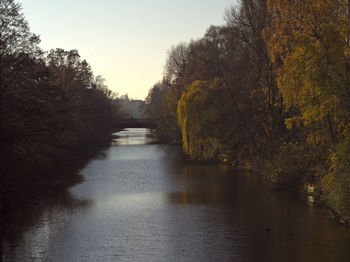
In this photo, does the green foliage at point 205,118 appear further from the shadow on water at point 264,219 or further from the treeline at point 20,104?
the treeline at point 20,104

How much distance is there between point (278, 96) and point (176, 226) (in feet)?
55.1

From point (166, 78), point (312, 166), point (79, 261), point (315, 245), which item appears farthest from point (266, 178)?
point (166, 78)

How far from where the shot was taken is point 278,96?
124 feet

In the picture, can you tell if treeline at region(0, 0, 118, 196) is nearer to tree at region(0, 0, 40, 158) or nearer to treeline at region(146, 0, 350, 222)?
tree at region(0, 0, 40, 158)

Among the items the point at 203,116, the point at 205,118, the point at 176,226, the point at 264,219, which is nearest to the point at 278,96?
the point at 264,219

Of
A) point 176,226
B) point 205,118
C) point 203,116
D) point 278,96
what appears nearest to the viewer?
point 176,226

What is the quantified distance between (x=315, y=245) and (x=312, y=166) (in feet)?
38.8

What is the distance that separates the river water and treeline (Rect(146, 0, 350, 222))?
253 centimetres

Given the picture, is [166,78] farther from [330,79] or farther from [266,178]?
[330,79]

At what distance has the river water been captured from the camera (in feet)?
66.4

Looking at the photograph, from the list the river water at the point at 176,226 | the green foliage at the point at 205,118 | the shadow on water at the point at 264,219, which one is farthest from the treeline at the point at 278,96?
the river water at the point at 176,226

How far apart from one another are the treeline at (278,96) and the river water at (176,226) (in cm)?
253

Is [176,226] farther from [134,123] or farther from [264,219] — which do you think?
[134,123]

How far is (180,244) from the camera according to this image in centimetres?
2169
